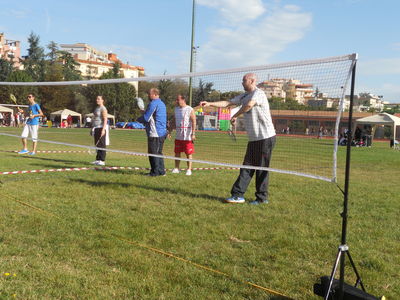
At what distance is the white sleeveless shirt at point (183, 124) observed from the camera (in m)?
8.16

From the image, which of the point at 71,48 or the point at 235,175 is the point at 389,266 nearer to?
the point at 235,175

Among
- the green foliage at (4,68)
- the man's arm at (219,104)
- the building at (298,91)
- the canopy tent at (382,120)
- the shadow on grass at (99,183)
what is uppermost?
the green foliage at (4,68)

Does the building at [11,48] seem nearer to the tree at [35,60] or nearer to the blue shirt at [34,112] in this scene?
the tree at [35,60]

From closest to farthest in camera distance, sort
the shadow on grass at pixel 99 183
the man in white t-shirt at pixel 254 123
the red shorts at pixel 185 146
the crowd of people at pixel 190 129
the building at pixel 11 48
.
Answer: the man in white t-shirt at pixel 254 123 < the crowd of people at pixel 190 129 < the shadow on grass at pixel 99 183 < the red shorts at pixel 185 146 < the building at pixel 11 48

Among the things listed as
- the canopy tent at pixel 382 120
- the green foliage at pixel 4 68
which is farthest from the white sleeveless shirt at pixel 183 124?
the green foliage at pixel 4 68

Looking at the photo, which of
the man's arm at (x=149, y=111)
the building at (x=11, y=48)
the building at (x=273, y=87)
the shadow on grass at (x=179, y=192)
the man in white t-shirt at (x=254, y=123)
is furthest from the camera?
the building at (x=11, y=48)

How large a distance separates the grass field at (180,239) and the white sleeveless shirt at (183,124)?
140 centimetres

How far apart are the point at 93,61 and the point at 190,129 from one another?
426ft

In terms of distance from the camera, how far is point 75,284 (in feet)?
9.76

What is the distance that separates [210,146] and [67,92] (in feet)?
12.2

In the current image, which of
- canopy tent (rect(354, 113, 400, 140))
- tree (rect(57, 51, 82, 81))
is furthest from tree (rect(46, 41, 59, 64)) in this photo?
canopy tent (rect(354, 113, 400, 140))

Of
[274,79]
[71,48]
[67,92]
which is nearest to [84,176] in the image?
[67,92]

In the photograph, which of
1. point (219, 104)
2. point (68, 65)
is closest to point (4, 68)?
point (68, 65)

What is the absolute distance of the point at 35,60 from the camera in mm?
89000
